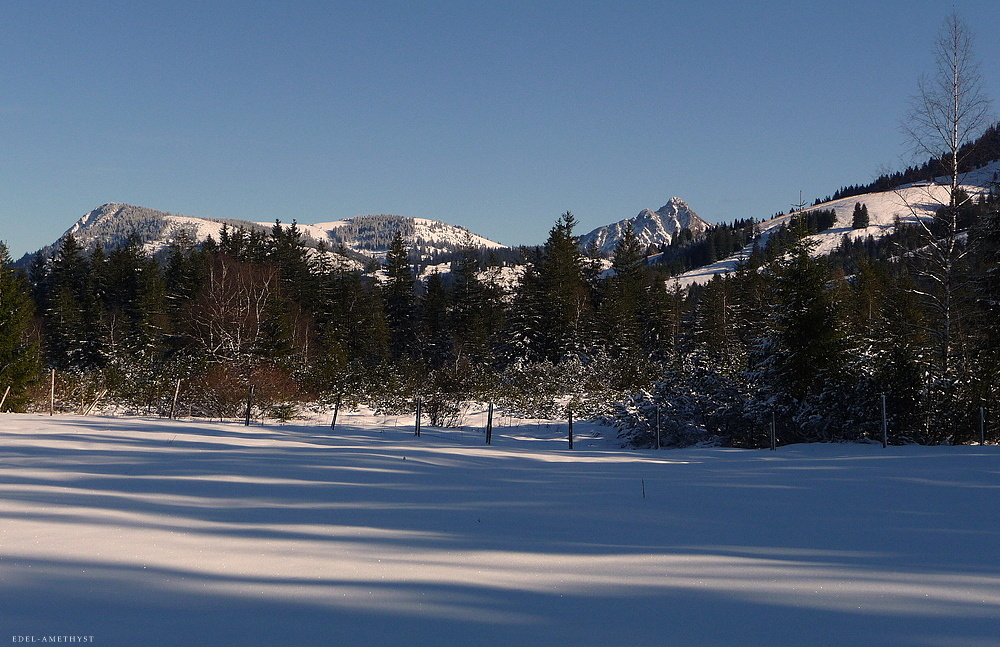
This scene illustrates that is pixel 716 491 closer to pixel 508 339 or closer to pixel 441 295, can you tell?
pixel 508 339

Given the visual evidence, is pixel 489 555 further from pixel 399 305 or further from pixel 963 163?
pixel 399 305

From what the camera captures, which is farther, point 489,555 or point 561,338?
point 561,338

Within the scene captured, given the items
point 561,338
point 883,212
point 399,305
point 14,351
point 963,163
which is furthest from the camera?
point 883,212

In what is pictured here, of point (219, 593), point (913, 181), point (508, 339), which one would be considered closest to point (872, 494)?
point (219, 593)

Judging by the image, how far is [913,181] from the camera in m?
19.6

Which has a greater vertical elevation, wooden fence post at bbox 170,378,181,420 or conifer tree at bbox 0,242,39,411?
conifer tree at bbox 0,242,39,411

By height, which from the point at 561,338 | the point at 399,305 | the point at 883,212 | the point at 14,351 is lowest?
the point at 14,351

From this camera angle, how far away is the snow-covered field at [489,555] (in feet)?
12.2

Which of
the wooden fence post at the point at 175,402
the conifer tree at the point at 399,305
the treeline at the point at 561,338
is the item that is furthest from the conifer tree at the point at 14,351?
the conifer tree at the point at 399,305

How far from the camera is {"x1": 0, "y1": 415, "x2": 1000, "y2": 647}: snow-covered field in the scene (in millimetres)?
3709

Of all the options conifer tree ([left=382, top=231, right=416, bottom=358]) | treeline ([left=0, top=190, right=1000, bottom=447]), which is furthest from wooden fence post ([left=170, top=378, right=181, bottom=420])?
conifer tree ([left=382, top=231, right=416, bottom=358])

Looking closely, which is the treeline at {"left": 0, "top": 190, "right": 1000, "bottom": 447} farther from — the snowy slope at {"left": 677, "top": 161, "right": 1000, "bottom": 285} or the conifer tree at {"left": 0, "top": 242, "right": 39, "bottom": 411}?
the snowy slope at {"left": 677, "top": 161, "right": 1000, "bottom": 285}

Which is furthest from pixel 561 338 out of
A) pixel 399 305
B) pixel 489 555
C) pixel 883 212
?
pixel 883 212

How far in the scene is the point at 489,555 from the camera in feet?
16.9
